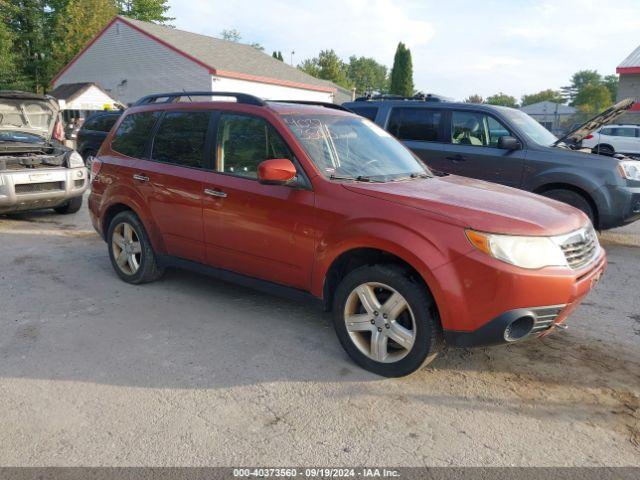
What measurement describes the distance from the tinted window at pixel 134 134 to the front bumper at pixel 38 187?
3.10 metres

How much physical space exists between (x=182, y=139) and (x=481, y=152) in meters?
4.27

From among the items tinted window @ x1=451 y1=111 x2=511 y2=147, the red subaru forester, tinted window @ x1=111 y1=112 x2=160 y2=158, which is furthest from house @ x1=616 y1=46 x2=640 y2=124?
tinted window @ x1=111 y1=112 x2=160 y2=158

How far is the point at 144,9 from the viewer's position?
48500mm

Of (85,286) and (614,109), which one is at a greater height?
(614,109)

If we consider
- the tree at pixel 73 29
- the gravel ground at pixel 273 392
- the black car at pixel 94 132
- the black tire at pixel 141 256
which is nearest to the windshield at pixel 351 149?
the gravel ground at pixel 273 392

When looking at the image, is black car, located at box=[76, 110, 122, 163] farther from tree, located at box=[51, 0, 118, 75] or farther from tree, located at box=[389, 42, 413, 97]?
tree, located at box=[389, 42, 413, 97]

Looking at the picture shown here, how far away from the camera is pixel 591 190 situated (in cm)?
655

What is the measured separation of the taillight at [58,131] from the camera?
9.41 m

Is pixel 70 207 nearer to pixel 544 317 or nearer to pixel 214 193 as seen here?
pixel 214 193

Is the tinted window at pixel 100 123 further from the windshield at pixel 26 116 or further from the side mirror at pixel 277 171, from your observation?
the side mirror at pixel 277 171

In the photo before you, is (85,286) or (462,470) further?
(85,286)

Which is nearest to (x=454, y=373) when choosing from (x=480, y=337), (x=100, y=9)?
(x=480, y=337)

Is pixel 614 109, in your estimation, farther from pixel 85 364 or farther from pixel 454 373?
pixel 85 364

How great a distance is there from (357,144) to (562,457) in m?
2.67
